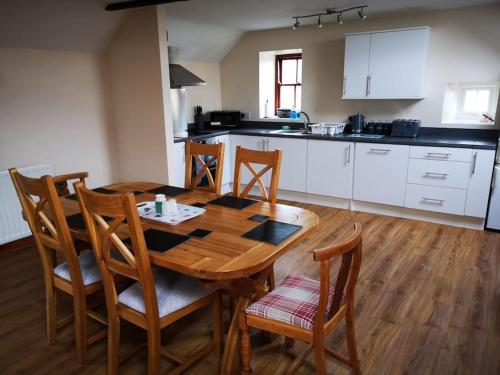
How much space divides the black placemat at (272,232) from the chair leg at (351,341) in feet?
1.50

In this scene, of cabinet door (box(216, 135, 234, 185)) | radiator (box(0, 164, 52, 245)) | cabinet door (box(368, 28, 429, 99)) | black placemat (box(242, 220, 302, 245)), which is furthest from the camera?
cabinet door (box(216, 135, 234, 185))

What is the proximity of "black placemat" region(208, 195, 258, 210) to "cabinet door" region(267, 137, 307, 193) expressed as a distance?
2.22 m

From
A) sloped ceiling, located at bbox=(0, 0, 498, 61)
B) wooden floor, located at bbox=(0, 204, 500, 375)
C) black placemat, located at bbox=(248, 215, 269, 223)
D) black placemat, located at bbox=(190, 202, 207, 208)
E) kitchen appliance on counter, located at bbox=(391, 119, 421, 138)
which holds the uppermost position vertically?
sloped ceiling, located at bbox=(0, 0, 498, 61)

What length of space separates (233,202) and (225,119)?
10.3ft

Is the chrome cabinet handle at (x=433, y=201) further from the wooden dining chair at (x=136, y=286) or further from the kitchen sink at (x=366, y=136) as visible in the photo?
the wooden dining chair at (x=136, y=286)

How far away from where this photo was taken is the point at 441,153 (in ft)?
12.3

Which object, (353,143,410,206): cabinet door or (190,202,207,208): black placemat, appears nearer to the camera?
(190,202,207,208): black placemat

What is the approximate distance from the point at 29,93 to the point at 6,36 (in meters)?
0.49

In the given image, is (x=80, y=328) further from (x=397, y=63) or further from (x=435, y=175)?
(x=397, y=63)

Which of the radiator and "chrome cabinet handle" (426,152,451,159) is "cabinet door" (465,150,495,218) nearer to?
"chrome cabinet handle" (426,152,451,159)

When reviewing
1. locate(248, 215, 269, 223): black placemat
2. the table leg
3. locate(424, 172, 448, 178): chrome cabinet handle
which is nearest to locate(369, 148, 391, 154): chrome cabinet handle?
locate(424, 172, 448, 178): chrome cabinet handle

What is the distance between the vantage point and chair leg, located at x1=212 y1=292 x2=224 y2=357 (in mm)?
1979

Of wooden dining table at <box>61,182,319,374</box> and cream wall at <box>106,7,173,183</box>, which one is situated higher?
cream wall at <box>106,7,173,183</box>

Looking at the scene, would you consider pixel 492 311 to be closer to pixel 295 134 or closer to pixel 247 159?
pixel 247 159
